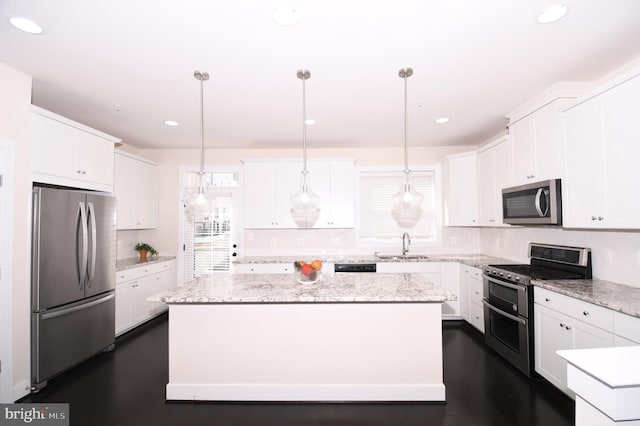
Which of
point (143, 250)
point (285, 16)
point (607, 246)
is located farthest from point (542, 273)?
point (143, 250)

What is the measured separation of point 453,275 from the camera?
13.3ft

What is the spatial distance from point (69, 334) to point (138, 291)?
1151 millimetres

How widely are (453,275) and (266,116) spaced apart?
3.33 m

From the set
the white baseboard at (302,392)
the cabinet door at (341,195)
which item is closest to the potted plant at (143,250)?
the white baseboard at (302,392)

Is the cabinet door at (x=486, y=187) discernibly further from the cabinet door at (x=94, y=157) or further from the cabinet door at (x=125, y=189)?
the cabinet door at (x=125, y=189)

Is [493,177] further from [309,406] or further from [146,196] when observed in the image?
[146,196]

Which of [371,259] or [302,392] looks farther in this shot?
[371,259]

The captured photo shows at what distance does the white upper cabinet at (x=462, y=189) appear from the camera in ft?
13.4

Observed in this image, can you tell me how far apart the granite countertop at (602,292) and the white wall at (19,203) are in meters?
4.33

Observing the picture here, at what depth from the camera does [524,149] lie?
2994mm

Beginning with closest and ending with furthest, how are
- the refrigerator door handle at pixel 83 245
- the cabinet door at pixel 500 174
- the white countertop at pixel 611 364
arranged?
the white countertop at pixel 611 364 → the refrigerator door handle at pixel 83 245 → the cabinet door at pixel 500 174

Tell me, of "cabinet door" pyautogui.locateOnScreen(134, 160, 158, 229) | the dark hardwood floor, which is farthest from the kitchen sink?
"cabinet door" pyautogui.locateOnScreen(134, 160, 158, 229)

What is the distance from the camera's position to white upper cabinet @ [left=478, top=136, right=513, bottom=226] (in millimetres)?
3367

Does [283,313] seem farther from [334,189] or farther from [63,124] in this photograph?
[63,124]
